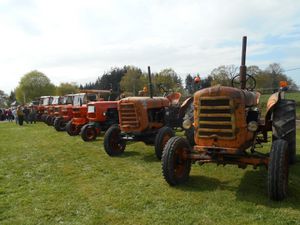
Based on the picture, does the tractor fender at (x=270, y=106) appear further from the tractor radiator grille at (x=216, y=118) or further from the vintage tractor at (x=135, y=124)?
the vintage tractor at (x=135, y=124)

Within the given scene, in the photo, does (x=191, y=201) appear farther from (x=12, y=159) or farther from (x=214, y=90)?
(x=12, y=159)

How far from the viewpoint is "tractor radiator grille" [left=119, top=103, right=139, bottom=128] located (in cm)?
848

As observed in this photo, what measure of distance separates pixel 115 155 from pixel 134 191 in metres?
3.36

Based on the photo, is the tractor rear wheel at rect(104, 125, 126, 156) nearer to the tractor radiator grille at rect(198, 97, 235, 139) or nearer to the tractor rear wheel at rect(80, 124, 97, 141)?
the tractor rear wheel at rect(80, 124, 97, 141)

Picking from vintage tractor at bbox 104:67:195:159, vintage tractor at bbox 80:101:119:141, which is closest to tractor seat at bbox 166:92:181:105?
vintage tractor at bbox 80:101:119:141

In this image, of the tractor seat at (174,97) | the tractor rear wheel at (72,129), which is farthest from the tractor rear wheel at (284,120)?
the tractor rear wheel at (72,129)

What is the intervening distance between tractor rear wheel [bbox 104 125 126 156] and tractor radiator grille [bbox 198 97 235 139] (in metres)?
3.73

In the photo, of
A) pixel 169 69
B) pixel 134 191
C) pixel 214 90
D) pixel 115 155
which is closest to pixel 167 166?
pixel 134 191

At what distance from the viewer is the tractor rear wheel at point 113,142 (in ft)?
28.3

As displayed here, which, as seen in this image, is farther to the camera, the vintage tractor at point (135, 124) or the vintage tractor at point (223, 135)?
the vintage tractor at point (135, 124)

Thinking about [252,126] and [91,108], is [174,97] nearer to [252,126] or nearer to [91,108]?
[91,108]

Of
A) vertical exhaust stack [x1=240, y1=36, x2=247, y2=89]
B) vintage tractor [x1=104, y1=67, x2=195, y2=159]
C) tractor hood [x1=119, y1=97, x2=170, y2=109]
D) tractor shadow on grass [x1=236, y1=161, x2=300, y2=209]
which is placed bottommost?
tractor shadow on grass [x1=236, y1=161, x2=300, y2=209]

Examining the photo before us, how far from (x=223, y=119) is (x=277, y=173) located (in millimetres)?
1110

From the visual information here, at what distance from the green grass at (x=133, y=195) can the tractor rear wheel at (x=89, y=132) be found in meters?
3.88
